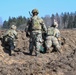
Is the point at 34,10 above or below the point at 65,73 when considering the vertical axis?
above

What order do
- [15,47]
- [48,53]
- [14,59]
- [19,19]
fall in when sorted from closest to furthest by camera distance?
[14,59] → [48,53] → [15,47] → [19,19]

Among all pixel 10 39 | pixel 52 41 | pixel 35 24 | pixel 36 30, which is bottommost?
pixel 52 41

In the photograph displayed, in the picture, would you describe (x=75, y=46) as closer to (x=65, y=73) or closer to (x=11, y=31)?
(x=11, y=31)

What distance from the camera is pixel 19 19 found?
339 ft

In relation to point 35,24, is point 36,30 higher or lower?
lower

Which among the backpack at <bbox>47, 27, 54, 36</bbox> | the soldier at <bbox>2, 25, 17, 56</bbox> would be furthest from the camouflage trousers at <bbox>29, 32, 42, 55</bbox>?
the soldier at <bbox>2, 25, 17, 56</bbox>

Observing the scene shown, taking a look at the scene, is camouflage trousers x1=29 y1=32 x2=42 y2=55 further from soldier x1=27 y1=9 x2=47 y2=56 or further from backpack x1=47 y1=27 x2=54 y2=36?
backpack x1=47 y1=27 x2=54 y2=36

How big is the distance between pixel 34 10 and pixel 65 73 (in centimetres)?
631

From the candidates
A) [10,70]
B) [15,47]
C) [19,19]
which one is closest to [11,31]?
[15,47]

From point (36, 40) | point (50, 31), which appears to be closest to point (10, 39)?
point (36, 40)

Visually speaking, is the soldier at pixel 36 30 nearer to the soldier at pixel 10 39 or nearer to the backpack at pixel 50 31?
the backpack at pixel 50 31

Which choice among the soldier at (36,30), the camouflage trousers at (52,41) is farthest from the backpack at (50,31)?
the soldier at (36,30)

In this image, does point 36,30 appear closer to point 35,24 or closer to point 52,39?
point 35,24

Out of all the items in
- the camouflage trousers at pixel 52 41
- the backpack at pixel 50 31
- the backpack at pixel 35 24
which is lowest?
the camouflage trousers at pixel 52 41
